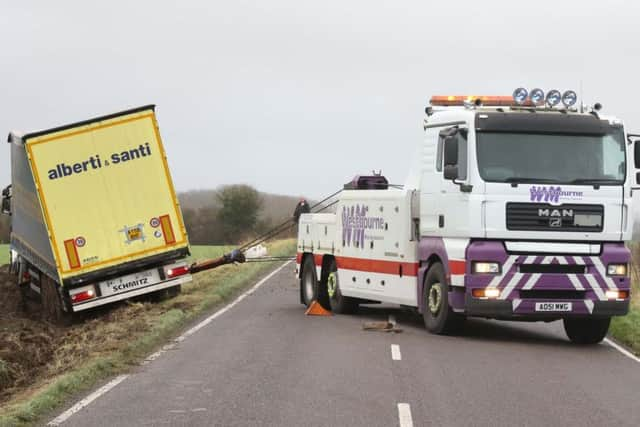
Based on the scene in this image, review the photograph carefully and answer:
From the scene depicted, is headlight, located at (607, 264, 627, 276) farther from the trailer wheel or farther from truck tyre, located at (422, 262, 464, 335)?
the trailer wheel

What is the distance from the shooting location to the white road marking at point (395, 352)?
46.8 ft

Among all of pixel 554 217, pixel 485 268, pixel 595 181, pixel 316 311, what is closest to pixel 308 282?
pixel 316 311

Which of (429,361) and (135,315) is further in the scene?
(135,315)

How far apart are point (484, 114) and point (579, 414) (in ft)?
22.6

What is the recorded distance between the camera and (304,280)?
76.6 ft

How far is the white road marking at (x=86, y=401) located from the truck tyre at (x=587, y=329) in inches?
309

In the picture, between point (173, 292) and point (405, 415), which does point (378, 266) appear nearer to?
point (173, 292)

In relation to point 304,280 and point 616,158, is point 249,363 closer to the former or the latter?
point 616,158

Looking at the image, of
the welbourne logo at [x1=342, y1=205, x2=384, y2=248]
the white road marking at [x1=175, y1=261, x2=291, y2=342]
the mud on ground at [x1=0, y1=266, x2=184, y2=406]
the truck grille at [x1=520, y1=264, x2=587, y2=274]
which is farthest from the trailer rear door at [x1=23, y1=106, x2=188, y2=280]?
the truck grille at [x1=520, y1=264, x2=587, y2=274]

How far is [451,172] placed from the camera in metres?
16.4

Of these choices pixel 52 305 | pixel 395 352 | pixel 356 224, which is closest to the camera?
pixel 395 352

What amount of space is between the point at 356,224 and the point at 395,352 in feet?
19.2

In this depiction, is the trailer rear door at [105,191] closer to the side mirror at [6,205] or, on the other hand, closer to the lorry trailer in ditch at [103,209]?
the lorry trailer in ditch at [103,209]

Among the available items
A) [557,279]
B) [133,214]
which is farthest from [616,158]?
[133,214]
